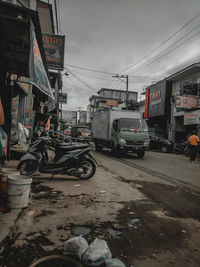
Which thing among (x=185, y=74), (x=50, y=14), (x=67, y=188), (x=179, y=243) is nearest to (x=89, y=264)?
(x=179, y=243)

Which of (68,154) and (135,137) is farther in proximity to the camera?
(135,137)

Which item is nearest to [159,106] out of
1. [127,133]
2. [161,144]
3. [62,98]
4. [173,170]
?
[161,144]

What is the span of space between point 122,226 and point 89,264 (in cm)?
113

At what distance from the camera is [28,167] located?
5559mm

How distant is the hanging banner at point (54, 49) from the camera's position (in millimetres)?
12000

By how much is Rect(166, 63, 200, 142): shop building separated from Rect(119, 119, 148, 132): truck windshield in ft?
28.5

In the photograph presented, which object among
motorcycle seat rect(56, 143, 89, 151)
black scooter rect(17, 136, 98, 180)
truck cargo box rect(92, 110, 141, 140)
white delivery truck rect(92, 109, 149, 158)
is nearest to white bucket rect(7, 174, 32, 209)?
black scooter rect(17, 136, 98, 180)

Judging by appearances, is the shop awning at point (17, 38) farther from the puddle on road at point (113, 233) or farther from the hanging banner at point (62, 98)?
the hanging banner at point (62, 98)

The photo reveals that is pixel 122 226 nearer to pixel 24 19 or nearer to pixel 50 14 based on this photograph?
pixel 24 19

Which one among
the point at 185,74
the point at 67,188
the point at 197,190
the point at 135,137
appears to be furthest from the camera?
the point at 185,74

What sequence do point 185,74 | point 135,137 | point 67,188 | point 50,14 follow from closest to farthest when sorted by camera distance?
point 67,188 → point 135,137 → point 50,14 → point 185,74

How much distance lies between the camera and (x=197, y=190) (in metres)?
5.46

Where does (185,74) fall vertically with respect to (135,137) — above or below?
above

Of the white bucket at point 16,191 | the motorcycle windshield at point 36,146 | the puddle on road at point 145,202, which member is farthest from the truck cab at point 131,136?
the white bucket at point 16,191
